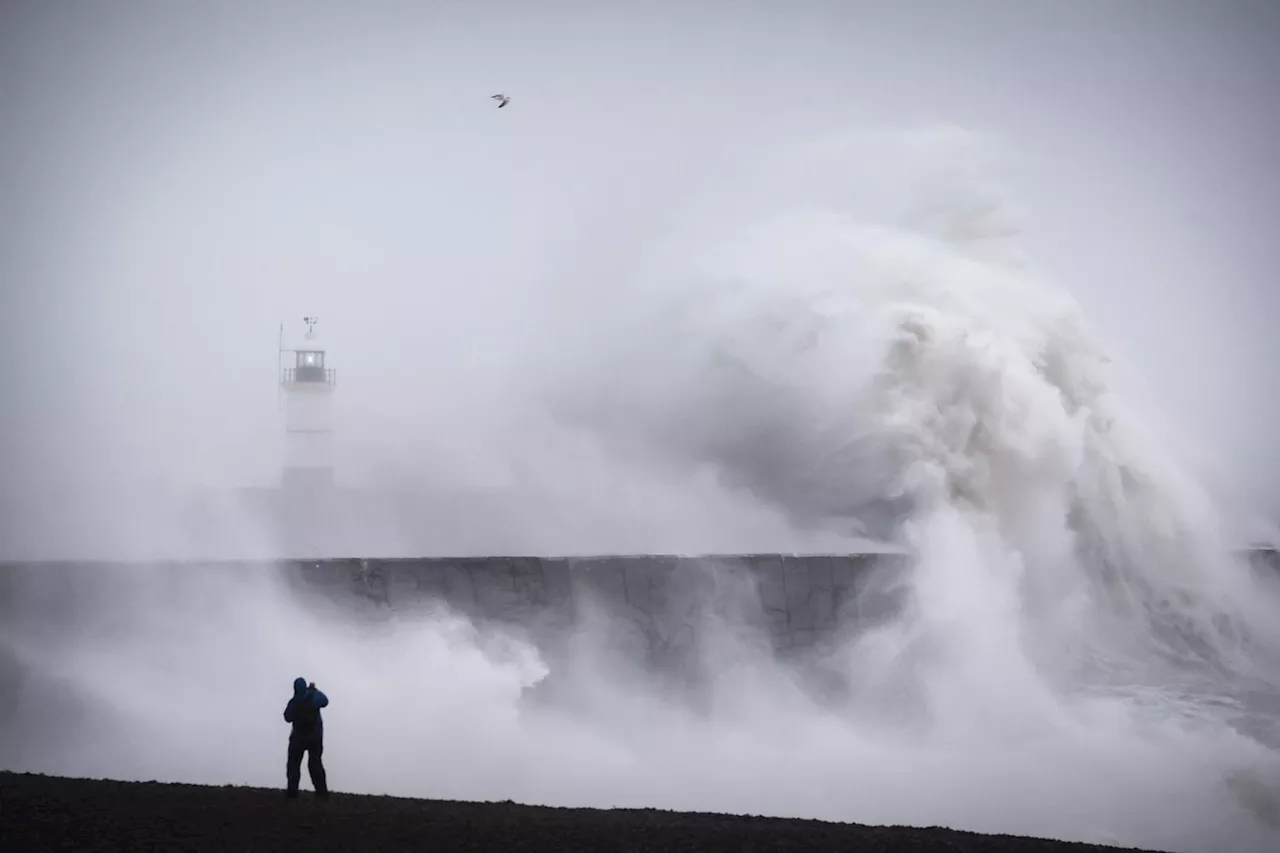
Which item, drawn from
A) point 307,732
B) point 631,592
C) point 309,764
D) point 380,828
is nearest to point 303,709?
point 307,732

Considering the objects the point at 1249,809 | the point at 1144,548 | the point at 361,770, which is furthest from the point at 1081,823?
the point at 1144,548

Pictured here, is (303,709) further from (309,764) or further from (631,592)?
(631,592)

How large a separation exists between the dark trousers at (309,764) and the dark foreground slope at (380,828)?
0.40 ft

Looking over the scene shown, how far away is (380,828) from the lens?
→ 6129 millimetres

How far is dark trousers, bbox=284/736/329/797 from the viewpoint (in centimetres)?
691

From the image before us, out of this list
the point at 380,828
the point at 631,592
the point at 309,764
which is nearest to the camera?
the point at 380,828

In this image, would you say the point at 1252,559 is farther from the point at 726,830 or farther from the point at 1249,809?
the point at 726,830

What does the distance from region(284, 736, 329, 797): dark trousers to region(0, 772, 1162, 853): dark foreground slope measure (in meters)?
0.12

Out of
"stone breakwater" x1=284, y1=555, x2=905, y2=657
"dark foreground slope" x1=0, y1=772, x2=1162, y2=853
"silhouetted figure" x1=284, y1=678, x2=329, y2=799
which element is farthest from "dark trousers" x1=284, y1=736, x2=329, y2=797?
"stone breakwater" x1=284, y1=555, x2=905, y2=657

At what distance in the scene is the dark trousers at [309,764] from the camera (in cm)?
691

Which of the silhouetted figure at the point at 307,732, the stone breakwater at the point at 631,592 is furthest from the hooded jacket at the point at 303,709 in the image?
the stone breakwater at the point at 631,592

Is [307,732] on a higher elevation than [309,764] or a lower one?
higher

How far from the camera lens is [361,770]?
10.2 meters

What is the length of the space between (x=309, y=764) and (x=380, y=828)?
105cm
